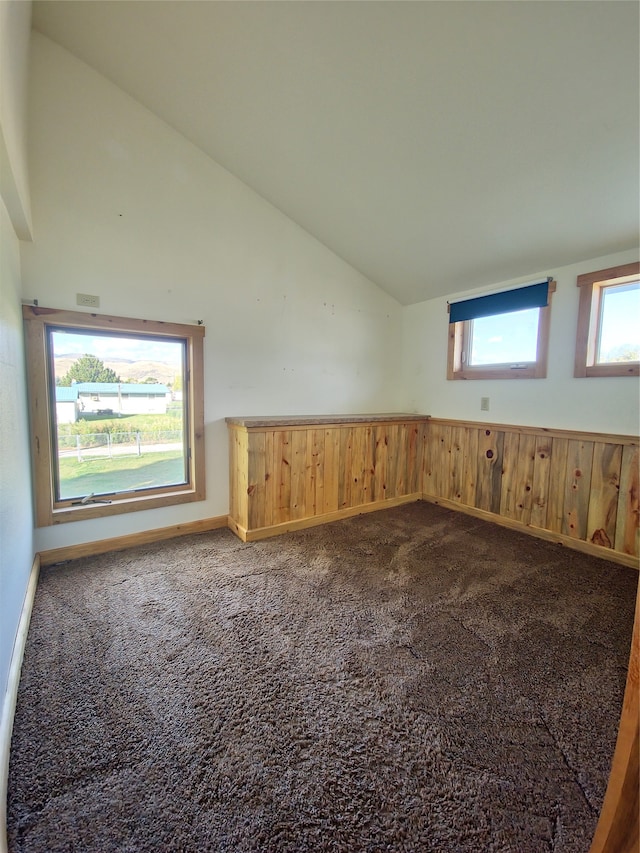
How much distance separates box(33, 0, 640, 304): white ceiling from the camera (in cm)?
155

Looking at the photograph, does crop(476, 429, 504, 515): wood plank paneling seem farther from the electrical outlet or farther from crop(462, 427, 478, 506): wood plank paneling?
the electrical outlet

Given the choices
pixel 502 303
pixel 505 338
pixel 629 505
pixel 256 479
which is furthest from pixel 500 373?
pixel 256 479

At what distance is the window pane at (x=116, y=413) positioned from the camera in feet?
7.70

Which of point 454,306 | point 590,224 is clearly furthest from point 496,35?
point 454,306

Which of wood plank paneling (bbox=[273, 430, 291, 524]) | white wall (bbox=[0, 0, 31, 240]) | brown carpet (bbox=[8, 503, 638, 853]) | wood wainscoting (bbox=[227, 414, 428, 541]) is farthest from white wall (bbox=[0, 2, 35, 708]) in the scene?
wood plank paneling (bbox=[273, 430, 291, 524])

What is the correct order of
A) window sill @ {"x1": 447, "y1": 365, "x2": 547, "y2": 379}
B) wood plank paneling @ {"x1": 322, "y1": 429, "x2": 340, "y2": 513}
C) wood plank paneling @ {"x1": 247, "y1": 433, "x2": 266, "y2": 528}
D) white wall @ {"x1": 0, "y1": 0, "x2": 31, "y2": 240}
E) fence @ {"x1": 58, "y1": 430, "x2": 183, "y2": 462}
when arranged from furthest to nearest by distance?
wood plank paneling @ {"x1": 322, "y1": 429, "x2": 340, "y2": 513} → window sill @ {"x1": 447, "y1": 365, "x2": 547, "y2": 379} → wood plank paneling @ {"x1": 247, "y1": 433, "x2": 266, "y2": 528} → fence @ {"x1": 58, "y1": 430, "x2": 183, "y2": 462} → white wall @ {"x1": 0, "y1": 0, "x2": 31, "y2": 240}

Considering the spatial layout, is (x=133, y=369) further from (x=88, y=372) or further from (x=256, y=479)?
(x=256, y=479)

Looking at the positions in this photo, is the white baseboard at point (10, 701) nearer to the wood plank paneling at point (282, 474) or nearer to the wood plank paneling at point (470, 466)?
the wood plank paneling at point (282, 474)

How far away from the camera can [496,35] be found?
1.52 metres

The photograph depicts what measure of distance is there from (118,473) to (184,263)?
1638mm

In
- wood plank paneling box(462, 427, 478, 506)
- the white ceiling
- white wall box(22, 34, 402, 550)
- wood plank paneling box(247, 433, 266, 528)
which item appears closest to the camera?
the white ceiling

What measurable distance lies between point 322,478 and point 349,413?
0.89 metres

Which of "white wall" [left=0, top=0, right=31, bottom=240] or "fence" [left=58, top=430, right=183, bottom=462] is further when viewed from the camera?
"fence" [left=58, top=430, right=183, bottom=462]

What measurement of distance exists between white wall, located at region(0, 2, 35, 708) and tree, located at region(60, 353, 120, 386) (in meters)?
0.32
